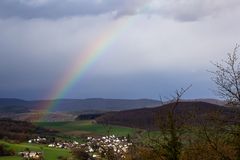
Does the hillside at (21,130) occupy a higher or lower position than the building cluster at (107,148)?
lower

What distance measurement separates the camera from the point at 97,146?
32750mm

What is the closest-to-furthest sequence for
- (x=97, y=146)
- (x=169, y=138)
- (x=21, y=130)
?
(x=169, y=138), (x=97, y=146), (x=21, y=130)

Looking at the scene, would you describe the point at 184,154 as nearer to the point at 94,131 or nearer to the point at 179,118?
the point at 179,118

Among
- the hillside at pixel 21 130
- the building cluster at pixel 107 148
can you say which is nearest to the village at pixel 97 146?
the building cluster at pixel 107 148

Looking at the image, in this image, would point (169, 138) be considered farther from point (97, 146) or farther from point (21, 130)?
point (21, 130)

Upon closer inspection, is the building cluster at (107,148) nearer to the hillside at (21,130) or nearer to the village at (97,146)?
the village at (97,146)

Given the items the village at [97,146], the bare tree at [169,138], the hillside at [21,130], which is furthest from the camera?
the hillside at [21,130]

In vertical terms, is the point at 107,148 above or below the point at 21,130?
above

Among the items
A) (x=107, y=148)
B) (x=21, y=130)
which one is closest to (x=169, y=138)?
(x=107, y=148)

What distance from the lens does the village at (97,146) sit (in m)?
29.9

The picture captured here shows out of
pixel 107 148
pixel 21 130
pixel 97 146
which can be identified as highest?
pixel 107 148

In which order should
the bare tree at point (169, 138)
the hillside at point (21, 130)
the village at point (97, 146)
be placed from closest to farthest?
the bare tree at point (169, 138)
the village at point (97, 146)
the hillside at point (21, 130)

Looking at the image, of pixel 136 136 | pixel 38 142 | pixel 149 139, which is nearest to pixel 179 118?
pixel 149 139

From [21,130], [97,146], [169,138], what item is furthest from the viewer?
[21,130]
